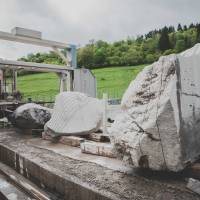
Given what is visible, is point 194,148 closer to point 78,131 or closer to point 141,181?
point 141,181

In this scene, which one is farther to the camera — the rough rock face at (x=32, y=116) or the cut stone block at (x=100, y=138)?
the rough rock face at (x=32, y=116)

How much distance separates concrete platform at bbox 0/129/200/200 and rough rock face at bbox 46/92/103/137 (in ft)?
2.94

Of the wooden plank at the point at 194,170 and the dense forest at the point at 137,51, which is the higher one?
the dense forest at the point at 137,51

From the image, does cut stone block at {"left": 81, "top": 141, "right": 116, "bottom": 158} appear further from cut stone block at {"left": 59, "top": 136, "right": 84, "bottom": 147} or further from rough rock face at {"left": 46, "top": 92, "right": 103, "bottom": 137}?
rough rock face at {"left": 46, "top": 92, "right": 103, "bottom": 137}

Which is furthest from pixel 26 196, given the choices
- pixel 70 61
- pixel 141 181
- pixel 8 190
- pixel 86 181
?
pixel 70 61

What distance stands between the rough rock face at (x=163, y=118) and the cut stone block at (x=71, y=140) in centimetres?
200

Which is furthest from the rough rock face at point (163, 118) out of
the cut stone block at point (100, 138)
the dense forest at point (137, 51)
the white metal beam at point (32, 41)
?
the dense forest at point (137, 51)

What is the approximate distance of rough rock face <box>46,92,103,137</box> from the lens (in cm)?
564

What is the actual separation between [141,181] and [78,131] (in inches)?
106

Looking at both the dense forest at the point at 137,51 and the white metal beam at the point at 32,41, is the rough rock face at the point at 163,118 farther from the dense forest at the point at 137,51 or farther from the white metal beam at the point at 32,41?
the dense forest at the point at 137,51

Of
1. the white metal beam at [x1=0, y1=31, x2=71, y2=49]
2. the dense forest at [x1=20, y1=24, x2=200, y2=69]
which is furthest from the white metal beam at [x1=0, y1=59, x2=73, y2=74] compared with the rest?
the dense forest at [x1=20, y1=24, x2=200, y2=69]

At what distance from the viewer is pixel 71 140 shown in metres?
5.40

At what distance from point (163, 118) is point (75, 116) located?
313 centimetres

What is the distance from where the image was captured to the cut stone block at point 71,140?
17.1 ft
